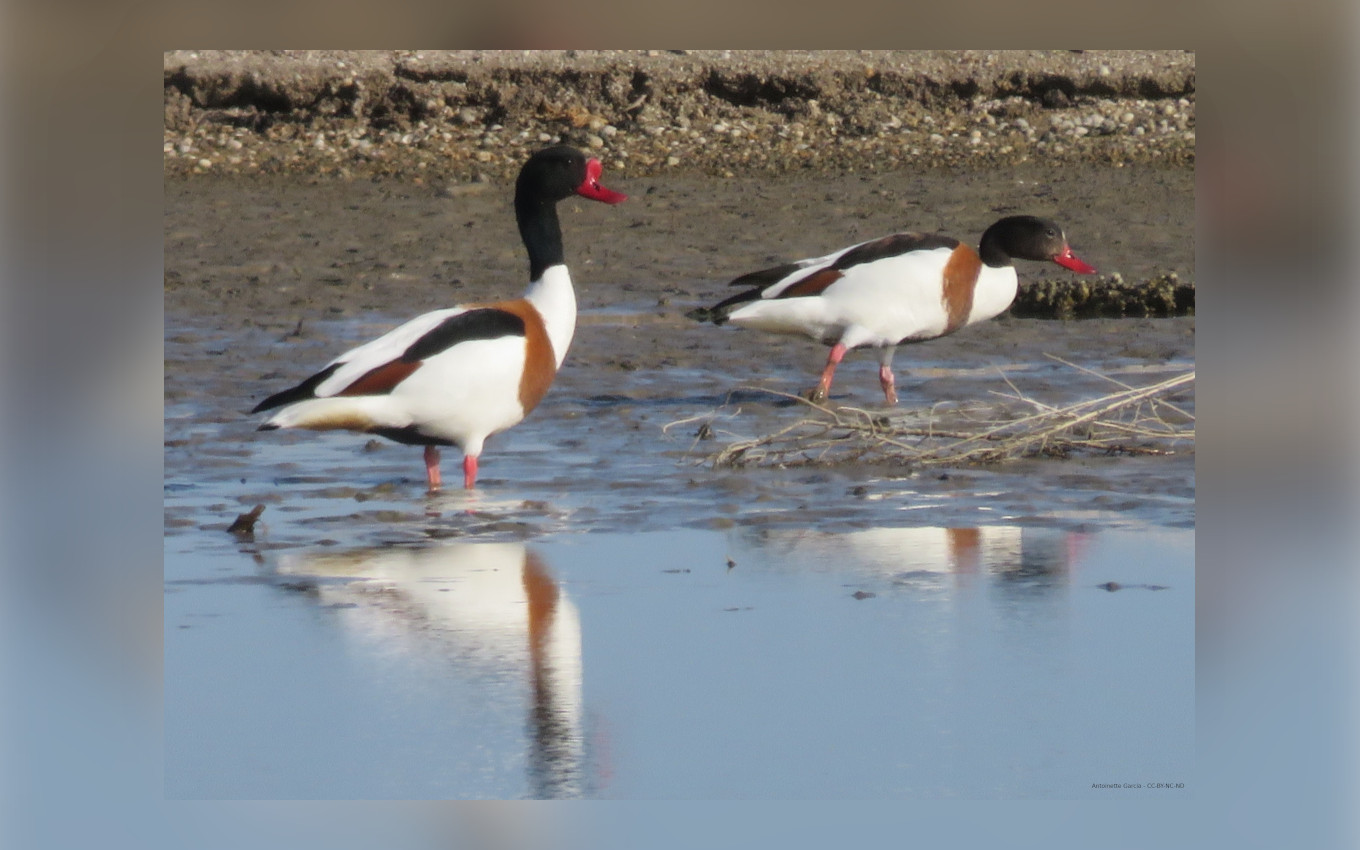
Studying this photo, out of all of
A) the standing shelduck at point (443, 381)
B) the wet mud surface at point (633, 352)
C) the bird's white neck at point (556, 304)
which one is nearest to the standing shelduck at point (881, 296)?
the wet mud surface at point (633, 352)

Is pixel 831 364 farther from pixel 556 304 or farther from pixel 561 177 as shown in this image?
pixel 556 304

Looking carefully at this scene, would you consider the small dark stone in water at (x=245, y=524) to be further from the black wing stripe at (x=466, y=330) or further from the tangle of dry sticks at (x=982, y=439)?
the tangle of dry sticks at (x=982, y=439)

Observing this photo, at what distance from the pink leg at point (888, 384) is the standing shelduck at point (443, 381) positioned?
1.30 meters

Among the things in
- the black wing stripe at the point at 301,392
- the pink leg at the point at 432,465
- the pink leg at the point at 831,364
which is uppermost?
the pink leg at the point at 831,364

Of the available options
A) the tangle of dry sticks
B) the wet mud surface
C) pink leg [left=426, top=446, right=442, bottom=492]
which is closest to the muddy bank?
the wet mud surface

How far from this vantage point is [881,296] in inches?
245

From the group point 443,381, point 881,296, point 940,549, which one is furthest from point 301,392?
point 881,296

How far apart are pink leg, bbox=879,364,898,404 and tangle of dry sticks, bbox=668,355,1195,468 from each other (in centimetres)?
50

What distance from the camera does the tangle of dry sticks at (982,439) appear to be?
5.24 metres

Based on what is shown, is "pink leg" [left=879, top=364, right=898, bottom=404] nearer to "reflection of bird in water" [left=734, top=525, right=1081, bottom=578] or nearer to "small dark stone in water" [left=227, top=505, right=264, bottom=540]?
"reflection of bird in water" [left=734, top=525, right=1081, bottom=578]

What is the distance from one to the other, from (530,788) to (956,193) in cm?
485
